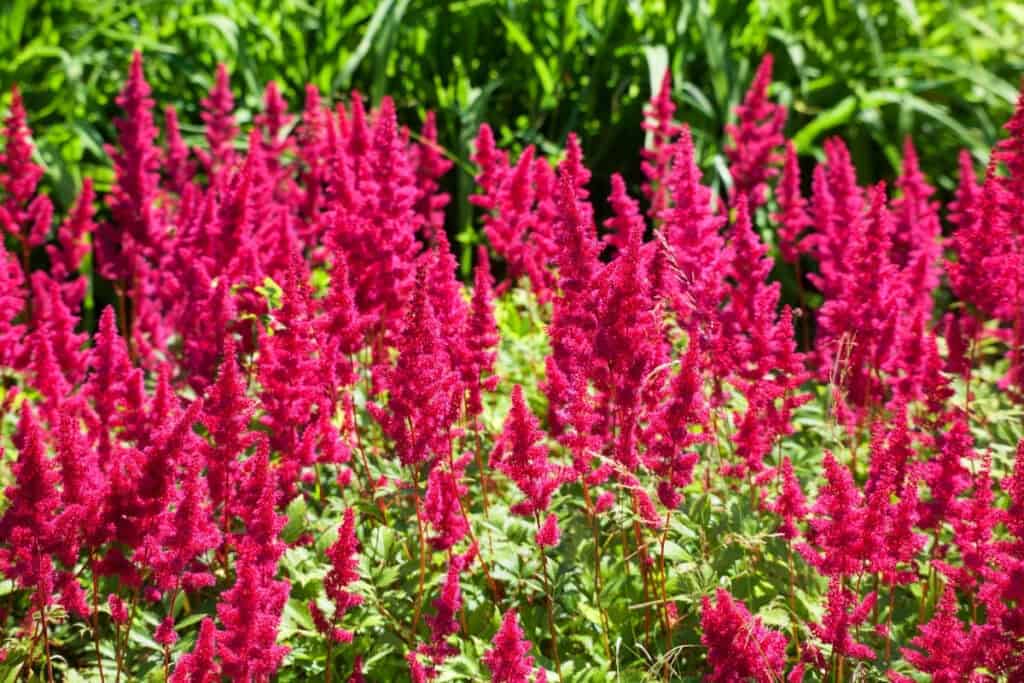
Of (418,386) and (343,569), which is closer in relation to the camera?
(343,569)

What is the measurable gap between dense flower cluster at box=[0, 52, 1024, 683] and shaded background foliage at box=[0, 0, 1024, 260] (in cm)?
270

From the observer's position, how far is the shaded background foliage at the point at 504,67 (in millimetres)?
7742

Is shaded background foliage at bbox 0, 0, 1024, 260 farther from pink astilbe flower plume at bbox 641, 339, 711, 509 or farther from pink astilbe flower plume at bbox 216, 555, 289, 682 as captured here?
pink astilbe flower plume at bbox 216, 555, 289, 682

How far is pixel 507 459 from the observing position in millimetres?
3008

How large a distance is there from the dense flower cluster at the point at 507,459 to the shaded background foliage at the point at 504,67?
2.70m

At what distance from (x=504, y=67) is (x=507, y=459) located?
5.82 metres

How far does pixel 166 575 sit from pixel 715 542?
1753mm

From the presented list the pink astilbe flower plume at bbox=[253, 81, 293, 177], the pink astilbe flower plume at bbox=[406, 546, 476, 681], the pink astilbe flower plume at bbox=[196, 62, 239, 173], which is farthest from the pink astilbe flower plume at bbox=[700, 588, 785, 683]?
the pink astilbe flower plume at bbox=[196, 62, 239, 173]

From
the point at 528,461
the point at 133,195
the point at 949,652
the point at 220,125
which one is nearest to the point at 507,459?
the point at 528,461

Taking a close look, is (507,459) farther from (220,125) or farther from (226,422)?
(220,125)

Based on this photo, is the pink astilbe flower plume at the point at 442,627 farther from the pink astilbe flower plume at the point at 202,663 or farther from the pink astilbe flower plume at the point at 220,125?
the pink astilbe flower plume at the point at 220,125

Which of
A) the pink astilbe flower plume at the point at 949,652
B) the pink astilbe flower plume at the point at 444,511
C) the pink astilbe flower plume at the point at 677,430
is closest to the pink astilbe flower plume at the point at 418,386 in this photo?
the pink astilbe flower plume at the point at 444,511

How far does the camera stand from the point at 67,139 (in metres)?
8.12

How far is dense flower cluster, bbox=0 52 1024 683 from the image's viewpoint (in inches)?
113
